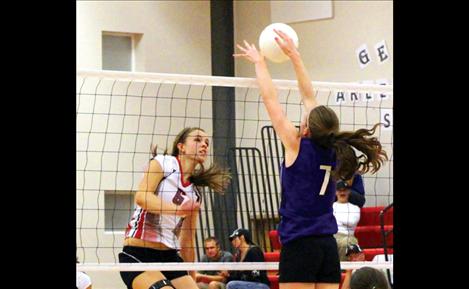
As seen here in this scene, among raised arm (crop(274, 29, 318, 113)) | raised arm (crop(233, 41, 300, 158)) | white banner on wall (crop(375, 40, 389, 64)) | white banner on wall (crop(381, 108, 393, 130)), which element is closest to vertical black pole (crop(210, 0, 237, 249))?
white banner on wall (crop(381, 108, 393, 130))

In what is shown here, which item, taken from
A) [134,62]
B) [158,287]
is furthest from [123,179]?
[158,287]

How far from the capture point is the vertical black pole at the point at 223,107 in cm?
1032

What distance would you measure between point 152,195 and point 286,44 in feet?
3.66

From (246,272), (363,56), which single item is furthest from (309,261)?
(363,56)

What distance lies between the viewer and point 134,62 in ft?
38.9

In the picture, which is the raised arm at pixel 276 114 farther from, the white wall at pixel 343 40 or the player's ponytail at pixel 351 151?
the white wall at pixel 343 40

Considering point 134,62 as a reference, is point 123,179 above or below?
below

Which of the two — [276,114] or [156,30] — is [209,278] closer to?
[276,114]

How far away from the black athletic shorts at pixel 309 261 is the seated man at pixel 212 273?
2988 millimetres

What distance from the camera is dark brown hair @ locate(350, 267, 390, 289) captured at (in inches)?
190

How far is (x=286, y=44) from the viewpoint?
5133 millimetres
